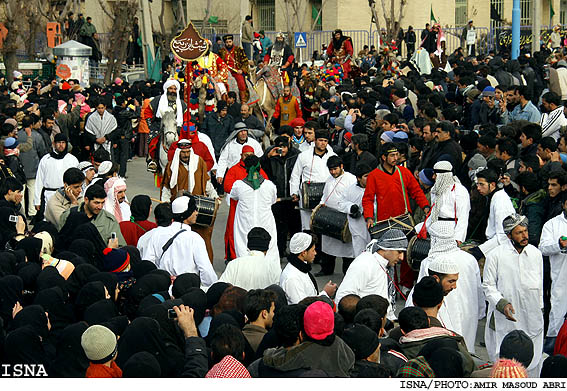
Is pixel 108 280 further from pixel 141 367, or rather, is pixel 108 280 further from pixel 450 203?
pixel 450 203

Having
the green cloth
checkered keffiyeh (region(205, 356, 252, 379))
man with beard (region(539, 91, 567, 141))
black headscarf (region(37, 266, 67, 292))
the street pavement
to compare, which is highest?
man with beard (region(539, 91, 567, 141))

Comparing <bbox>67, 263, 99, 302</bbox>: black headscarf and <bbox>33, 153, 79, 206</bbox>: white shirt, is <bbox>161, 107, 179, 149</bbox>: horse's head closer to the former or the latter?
<bbox>33, 153, 79, 206</bbox>: white shirt

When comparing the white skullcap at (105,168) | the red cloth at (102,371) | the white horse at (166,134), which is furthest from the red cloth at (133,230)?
the white horse at (166,134)

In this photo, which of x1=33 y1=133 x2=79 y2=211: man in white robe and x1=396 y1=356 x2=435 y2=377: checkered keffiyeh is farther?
x1=33 y1=133 x2=79 y2=211: man in white robe

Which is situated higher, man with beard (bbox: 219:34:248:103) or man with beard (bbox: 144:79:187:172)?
man with beard (bbox: 219:34:248:103)

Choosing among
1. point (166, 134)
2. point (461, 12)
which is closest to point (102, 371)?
point (166, 134)

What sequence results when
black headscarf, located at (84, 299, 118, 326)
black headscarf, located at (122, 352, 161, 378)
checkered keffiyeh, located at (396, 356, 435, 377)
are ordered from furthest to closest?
black headscarf, located at (84, 299, 118, 326), black headscarf, located at (122, 352, 161, 378), checkered keffiyeh, located at (396, 356, 435, 377)

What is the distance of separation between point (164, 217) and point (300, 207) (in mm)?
3134

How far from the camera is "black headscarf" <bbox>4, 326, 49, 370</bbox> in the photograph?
6.23 metres

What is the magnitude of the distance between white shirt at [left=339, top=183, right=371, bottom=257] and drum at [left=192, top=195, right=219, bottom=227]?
1.50m

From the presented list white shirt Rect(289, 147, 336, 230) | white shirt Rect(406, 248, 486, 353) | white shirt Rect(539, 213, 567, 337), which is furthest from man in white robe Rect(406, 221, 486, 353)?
white shirt Rect(289, 147, 336, 230)

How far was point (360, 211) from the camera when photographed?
10.8m

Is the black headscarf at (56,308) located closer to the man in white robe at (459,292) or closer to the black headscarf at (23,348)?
the black headscarf at (23,348)

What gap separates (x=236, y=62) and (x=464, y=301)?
44.3ft
